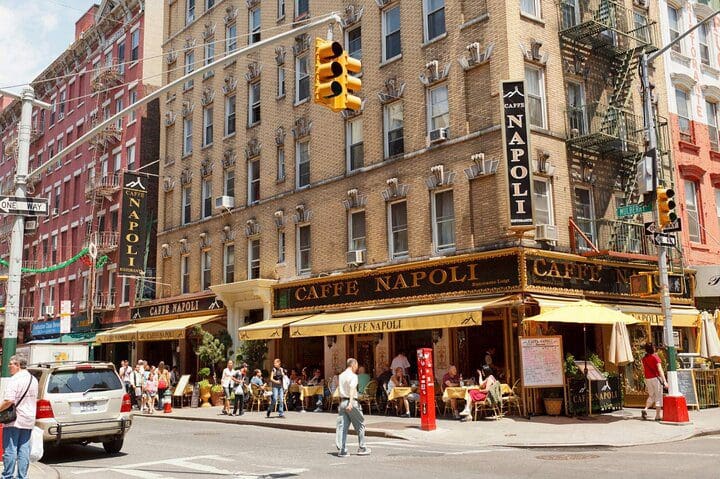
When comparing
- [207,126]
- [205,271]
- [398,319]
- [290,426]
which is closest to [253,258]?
[205,271]

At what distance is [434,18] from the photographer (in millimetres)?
22703

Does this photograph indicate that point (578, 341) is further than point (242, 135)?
No

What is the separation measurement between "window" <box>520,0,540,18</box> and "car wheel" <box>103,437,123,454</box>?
1609 cm

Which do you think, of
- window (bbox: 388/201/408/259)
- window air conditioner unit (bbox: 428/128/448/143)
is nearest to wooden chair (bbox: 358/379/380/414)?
window (bbox: 388/201/408/259)

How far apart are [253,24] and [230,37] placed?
6.06 feet

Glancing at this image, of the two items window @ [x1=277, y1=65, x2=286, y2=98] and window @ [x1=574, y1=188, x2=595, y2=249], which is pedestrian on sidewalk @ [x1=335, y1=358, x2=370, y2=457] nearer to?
window @ [x1=574, y1=188, x2=595, y2=249]

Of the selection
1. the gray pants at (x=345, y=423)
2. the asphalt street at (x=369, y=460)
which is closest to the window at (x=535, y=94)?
the asphalt street at (x=369, y=460)

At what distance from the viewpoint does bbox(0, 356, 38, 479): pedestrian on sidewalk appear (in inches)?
386

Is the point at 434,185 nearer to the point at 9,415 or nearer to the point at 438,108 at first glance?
the point at 438,108

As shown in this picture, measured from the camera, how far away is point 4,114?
2251 inches

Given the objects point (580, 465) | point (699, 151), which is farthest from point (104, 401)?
point (699, 151)

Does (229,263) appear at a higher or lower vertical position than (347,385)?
higher

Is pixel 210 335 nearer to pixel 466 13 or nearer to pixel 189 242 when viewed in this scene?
pixel 189 242

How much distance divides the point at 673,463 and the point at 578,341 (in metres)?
10.7
